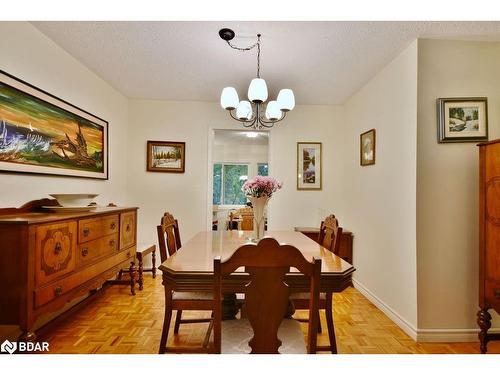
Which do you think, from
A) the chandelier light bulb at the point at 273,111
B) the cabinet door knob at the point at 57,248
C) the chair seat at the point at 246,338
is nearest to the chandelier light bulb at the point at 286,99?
the chandelier light bulb at the point at 273,111

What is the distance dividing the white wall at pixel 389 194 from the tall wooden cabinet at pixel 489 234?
42 cm

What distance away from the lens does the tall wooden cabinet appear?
5.93 feet

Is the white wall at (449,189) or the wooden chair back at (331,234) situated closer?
the wooden chair back at (331,234)

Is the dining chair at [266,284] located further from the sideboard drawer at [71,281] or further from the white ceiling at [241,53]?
the white ceiling at [241,53]

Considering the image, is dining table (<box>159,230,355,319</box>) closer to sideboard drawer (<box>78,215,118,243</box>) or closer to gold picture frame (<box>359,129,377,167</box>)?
sideboard drawer (<box>78,215,118,243</box>)

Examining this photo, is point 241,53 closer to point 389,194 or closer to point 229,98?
point 229,98

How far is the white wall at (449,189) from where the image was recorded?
2.20 metres

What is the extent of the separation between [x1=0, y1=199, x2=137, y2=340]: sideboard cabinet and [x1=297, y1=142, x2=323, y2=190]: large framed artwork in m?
2.58

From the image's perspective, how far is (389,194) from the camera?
266 cm

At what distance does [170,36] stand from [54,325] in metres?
2.52

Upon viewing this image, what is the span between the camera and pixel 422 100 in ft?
7.33

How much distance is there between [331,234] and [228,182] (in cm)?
589

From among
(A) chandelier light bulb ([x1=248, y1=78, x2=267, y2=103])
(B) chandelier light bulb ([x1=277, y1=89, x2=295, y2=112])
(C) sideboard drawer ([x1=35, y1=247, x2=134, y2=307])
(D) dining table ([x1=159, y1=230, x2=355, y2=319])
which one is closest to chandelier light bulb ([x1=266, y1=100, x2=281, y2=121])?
(B) chandelier light bulb ([x1=277, y1=89, x2=295, y2=112])

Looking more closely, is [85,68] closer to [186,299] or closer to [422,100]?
[186,299]
